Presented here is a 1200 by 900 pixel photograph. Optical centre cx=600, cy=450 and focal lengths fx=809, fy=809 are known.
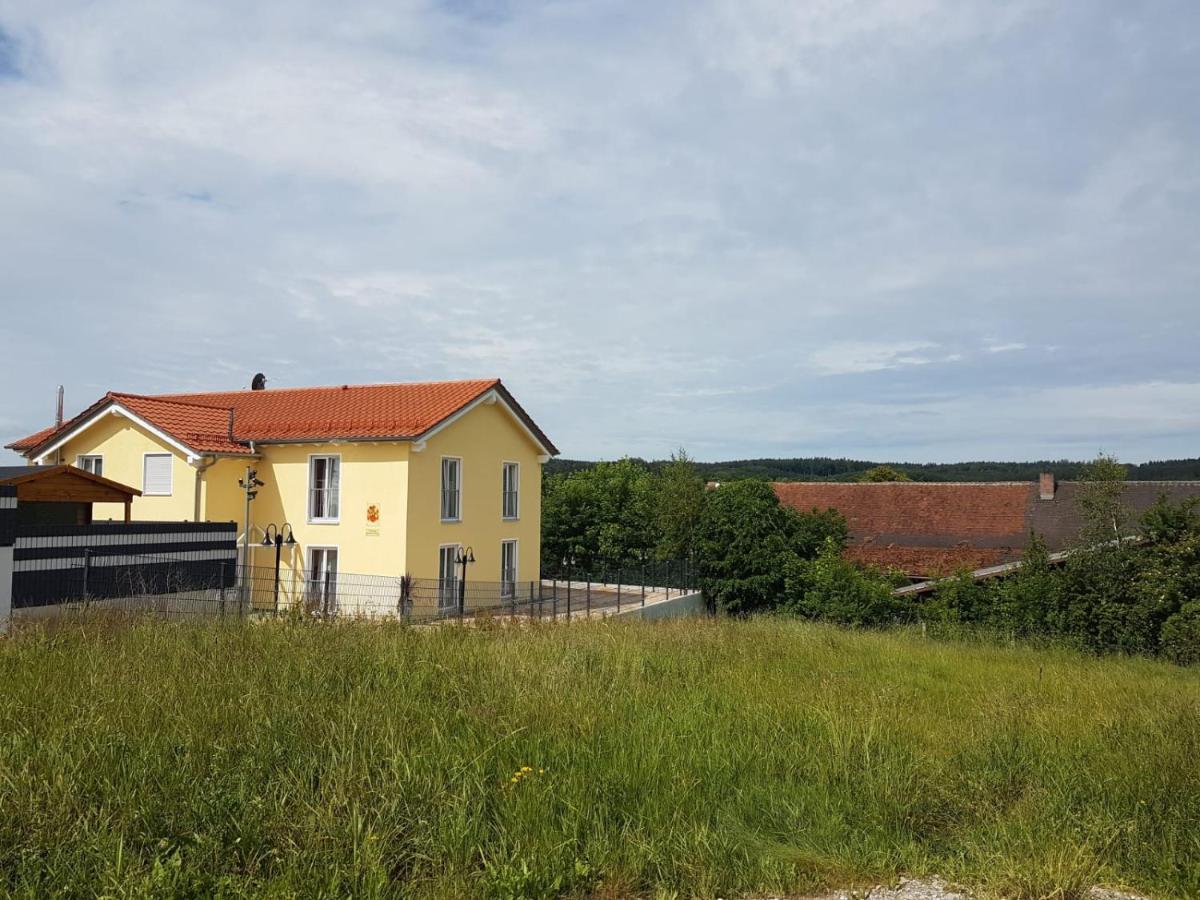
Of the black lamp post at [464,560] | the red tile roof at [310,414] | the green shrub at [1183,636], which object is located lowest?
the green shrub at [1183,636]

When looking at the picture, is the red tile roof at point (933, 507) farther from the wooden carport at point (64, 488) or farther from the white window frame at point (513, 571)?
the wooden carport at point (64, 488)

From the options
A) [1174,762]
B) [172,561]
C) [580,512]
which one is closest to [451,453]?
[172,561]

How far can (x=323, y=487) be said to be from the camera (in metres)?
20.8

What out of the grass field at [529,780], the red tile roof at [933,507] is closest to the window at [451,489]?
the grass field at [529,780]

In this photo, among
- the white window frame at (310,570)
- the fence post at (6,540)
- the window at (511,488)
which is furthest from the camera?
the window at (511,488)

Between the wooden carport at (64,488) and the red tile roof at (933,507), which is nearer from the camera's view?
the wooden carport at (64,488)

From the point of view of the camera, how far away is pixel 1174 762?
5984mm

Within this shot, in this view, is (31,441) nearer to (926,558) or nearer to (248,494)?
(248,494)

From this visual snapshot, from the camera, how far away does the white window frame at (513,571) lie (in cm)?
2275

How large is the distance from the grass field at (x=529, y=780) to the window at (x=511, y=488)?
605 inches

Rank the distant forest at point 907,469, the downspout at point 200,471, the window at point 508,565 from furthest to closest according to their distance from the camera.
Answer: the distant forest at point 907,469 → the window at point 508,565 → the downspout at point 200,471

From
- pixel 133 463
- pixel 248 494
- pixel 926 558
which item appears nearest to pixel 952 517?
pixel 926 558

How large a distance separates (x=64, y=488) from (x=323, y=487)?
5.62 meters

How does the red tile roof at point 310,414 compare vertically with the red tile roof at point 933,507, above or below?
above
